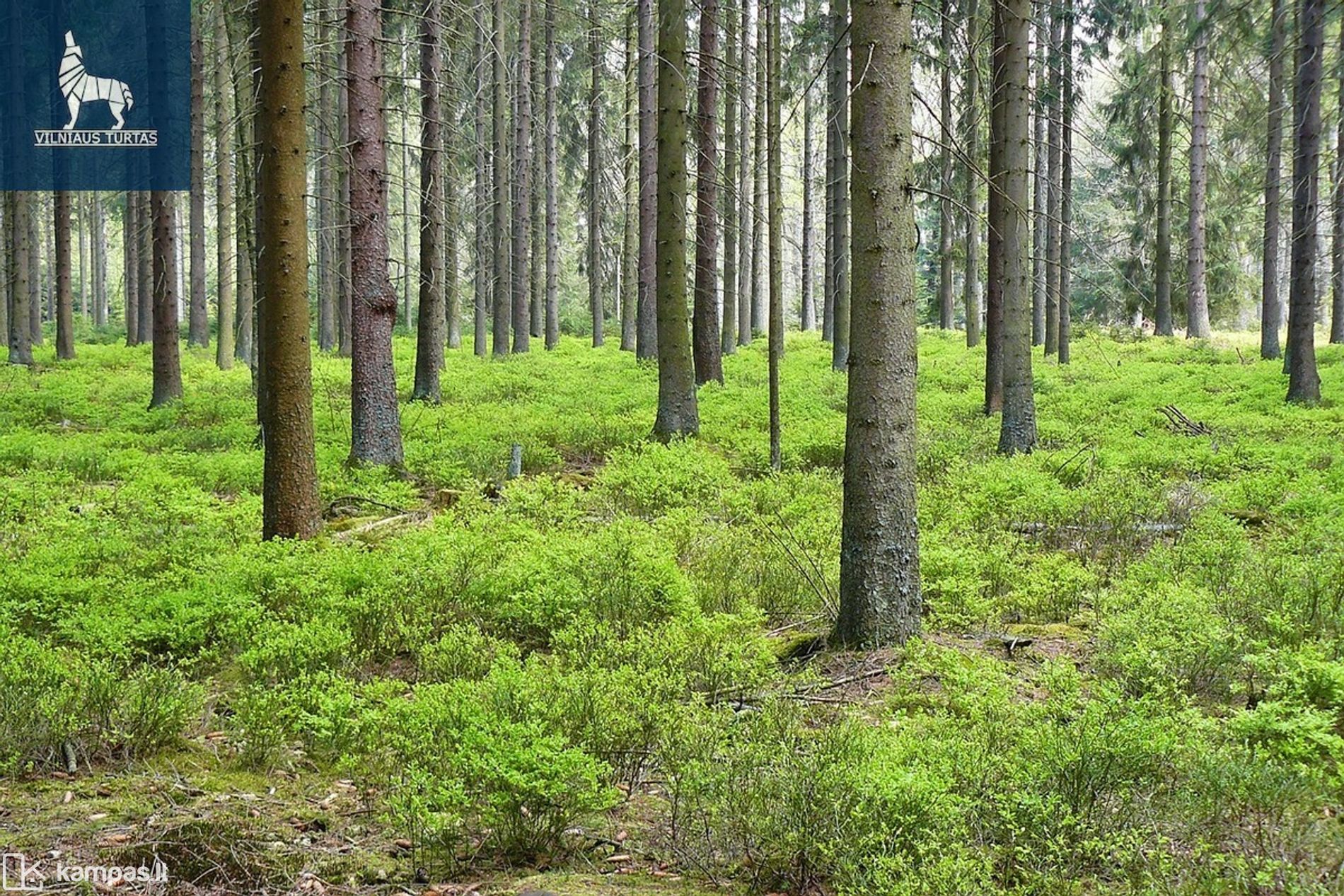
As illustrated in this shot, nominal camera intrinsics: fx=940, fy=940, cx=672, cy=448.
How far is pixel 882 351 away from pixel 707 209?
42.3 feet

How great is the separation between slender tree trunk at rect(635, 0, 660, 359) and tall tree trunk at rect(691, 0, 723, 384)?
2.49m

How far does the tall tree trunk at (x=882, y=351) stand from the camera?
5.25 m

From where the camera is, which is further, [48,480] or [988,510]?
[48,480]

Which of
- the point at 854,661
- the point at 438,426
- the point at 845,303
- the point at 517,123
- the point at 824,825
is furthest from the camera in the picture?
the point at 517,123

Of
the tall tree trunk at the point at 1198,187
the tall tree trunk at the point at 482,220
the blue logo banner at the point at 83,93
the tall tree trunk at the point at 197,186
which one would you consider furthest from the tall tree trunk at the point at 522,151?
the tall tree trunk at the point at 1198,187

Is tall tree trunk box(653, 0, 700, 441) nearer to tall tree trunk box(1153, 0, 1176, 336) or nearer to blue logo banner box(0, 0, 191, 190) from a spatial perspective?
blue logo banner box(0, 0, 191, 190)

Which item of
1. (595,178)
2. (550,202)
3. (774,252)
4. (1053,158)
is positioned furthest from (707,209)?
(1053,158)

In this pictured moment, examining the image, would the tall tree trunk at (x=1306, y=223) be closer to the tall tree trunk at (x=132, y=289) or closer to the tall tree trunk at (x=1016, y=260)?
the tall tree trunk at (x=1016, y=260)

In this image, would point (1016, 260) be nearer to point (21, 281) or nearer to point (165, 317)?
point (165, 317)

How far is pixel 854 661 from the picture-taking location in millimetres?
5223

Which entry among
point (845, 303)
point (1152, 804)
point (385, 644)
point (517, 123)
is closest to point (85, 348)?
point (517, 123)

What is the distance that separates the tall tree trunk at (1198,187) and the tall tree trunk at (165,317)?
2432 centimetres

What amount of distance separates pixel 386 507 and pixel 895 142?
19.6 ft

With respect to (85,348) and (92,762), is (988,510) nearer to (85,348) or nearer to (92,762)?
(92,762)
